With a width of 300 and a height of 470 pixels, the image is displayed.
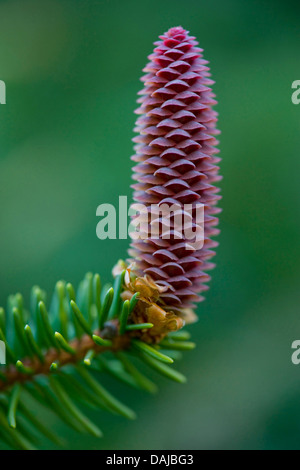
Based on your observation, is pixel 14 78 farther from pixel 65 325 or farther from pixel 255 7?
pixel 65 325

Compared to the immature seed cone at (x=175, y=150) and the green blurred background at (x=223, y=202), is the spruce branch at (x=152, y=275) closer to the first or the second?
the immature seed cone at (x=175, y=150)

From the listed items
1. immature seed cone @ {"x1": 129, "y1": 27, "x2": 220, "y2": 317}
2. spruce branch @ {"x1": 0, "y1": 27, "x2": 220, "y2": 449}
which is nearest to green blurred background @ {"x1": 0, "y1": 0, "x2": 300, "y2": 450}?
spruce branch @ {"x1": 0, "y1": 27, "x2": 220, "y2": 449}

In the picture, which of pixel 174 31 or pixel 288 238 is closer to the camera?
pixel 174 31

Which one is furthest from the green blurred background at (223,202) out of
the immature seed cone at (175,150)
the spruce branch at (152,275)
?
the immature seed cone at (175,150)
